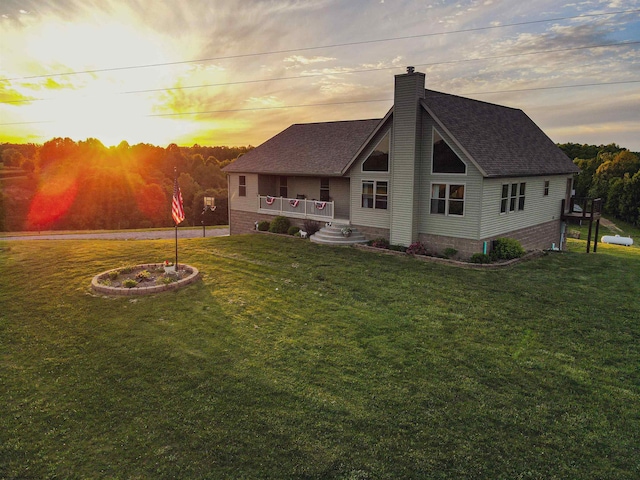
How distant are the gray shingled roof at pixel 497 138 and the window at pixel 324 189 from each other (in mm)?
8126

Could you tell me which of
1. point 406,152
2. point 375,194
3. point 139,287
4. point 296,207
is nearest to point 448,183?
point 406,152

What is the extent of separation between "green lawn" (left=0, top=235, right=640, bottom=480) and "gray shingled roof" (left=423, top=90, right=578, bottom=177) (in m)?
5.96

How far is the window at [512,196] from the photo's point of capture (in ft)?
63.9

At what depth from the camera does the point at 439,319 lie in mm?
11922

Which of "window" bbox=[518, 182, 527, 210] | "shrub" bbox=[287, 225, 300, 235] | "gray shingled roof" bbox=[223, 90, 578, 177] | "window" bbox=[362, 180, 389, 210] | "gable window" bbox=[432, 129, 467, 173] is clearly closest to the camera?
"gable window" bbox=[432, 129, 467, 173]

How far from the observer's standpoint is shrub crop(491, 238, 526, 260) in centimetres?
1862

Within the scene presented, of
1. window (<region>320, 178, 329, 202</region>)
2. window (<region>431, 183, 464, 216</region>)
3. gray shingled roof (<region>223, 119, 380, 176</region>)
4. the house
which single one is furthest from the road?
window (<region>431, 183, 464, 216</region>)

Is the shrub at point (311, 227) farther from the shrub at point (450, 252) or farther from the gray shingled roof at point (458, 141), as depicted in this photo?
the shrub at point (450, 252)

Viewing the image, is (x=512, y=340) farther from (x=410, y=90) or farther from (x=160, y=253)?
(x=160, y=253)

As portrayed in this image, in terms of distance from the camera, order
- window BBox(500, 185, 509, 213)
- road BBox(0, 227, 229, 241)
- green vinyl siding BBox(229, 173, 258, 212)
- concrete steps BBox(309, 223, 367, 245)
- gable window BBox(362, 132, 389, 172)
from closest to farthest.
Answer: window BBox(500, 185, 509, 213)
gable window BBox(362, 132, 389, 172)
concrete steps BBox(309, 223, 367, 245)
green vinyl siding BBox(229, 173, 258, 212)
road BBox(0, 227, 229, 241)

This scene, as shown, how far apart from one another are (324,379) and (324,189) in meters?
18.2

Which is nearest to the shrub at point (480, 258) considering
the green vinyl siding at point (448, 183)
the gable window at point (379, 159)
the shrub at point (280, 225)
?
the green vinyl siding at point (448, 183)

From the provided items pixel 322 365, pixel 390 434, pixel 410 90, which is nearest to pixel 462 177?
pixel 410 90

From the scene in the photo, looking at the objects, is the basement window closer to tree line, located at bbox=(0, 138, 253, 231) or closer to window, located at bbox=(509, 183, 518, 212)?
window, located at bbox=(509, 183, 518, 212)
